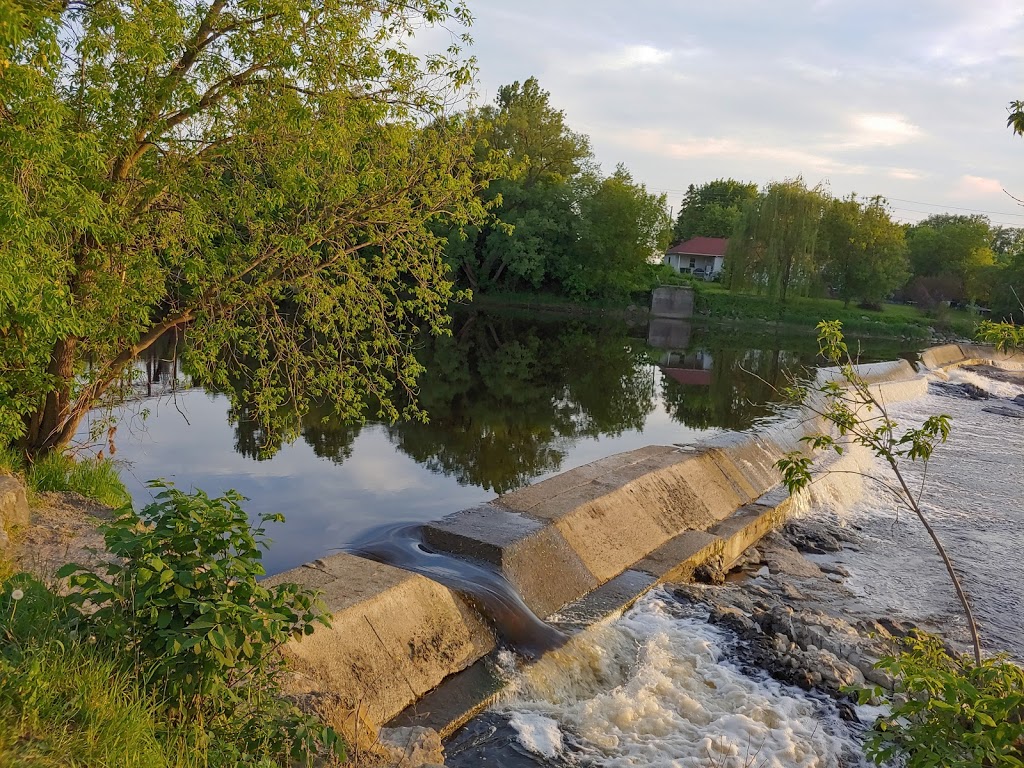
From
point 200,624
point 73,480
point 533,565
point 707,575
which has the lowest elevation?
point 707,575

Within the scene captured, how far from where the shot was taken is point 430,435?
16.4 metres

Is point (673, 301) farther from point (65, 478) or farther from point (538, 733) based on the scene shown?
point (538, 733)

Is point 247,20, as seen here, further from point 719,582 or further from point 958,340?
point 958,340

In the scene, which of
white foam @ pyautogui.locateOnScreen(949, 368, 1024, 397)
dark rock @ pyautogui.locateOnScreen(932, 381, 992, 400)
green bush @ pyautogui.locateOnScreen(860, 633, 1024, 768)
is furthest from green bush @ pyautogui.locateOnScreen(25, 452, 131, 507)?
white foam @ pyautogui.locateOnScreen(949, 368, 1024, 397)

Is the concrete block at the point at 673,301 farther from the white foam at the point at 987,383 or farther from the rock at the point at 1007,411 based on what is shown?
the rock at the point at 1007,411

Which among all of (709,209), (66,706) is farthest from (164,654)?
(709,209)

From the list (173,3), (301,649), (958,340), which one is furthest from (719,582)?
(958,340)

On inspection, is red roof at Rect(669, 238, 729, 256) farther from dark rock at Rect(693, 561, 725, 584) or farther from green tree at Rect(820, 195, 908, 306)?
dark rock at Rect(693, 561, 725, 584)

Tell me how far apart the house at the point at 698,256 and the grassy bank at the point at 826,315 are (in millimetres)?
24782

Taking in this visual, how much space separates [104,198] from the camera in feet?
26.6

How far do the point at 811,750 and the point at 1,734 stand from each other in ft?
17.9

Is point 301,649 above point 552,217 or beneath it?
beneath

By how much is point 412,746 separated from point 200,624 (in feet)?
6.55

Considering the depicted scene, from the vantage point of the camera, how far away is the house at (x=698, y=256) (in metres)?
86.9
